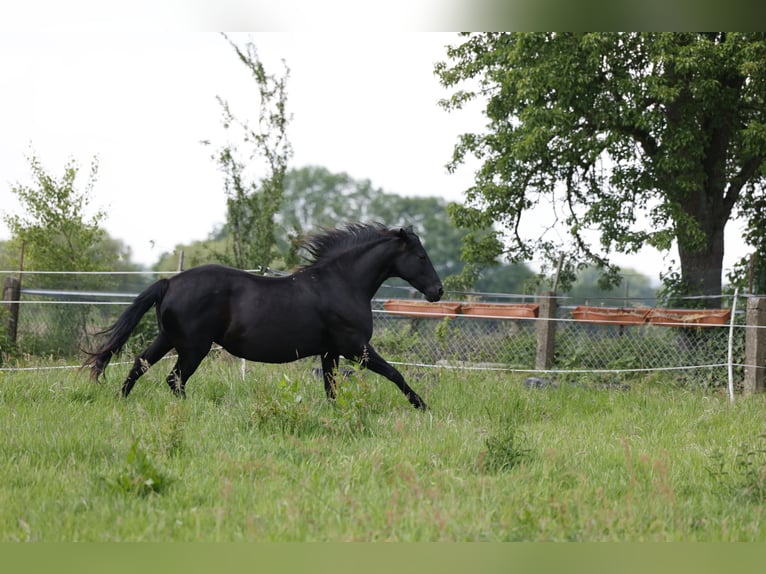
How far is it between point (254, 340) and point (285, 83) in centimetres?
875

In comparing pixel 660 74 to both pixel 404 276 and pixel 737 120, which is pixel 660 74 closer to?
pixel 737 120

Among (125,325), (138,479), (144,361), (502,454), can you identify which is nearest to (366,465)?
(502,454)

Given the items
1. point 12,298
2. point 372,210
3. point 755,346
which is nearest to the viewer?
point 755,346

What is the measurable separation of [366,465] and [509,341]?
7.74 metres

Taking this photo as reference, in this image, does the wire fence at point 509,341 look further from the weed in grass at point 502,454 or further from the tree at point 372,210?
the tree at point 372,210

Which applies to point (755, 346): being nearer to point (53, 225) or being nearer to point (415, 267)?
point (415, 267)

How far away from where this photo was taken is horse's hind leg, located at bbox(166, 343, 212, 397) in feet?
22.9

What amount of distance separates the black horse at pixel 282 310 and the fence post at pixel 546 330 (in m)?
4.09

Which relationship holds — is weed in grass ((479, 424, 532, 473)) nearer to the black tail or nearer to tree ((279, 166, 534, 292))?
the black tail

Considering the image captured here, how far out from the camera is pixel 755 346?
9438mm

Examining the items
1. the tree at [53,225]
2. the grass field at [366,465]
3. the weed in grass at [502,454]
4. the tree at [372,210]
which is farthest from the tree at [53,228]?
the tree at [372,210]

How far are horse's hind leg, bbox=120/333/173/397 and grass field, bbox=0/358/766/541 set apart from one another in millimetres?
203

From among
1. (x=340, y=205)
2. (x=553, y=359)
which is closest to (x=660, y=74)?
(x=553, y=359)

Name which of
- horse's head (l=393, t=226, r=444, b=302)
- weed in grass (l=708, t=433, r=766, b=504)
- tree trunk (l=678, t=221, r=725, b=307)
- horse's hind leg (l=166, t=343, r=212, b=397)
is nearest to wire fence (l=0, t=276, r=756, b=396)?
tree trunk (l=678, t=221, r=725, b=307)
